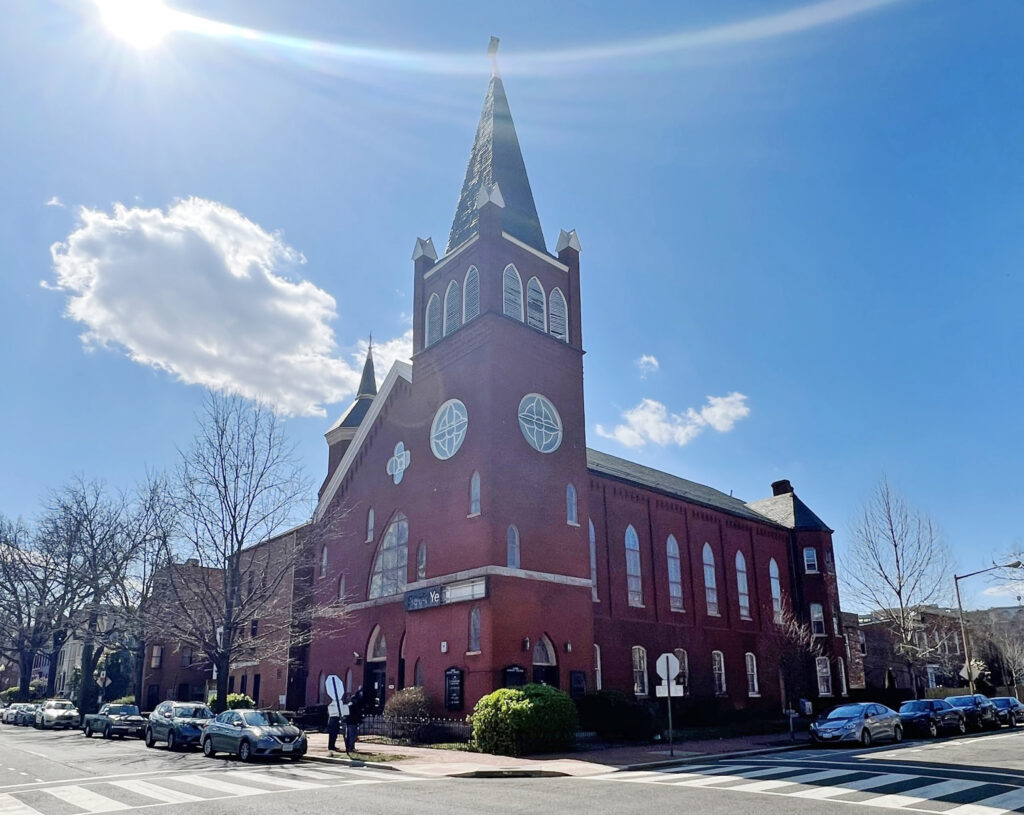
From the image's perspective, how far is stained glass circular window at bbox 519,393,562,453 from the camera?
29906 millimetres

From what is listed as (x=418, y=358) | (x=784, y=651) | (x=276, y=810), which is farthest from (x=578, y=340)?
(x=276, y=810)

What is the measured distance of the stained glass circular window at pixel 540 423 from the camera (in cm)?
2991

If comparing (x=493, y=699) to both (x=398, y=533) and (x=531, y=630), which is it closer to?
(x=531, y=630)

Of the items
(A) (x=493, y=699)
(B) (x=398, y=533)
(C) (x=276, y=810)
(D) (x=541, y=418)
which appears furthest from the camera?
(B) (x=398, y=533)

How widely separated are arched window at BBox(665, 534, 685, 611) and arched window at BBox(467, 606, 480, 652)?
47.9ft

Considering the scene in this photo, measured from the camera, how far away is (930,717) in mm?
27578

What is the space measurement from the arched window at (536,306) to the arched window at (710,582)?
55.8 feet

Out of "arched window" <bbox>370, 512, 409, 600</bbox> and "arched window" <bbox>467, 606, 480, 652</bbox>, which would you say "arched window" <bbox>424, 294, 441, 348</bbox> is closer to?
"arched window" <bbox>370, 512, 409, 600</bbox>

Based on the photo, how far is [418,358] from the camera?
111ft

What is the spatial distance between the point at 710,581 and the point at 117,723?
28067 millimetres

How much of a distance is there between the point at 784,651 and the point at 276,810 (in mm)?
28004

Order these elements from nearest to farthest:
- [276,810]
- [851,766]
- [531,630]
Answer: [276,810], [851,766], [531,630]

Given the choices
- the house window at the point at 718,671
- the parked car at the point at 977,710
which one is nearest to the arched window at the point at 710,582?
the house window at the point at 718,671

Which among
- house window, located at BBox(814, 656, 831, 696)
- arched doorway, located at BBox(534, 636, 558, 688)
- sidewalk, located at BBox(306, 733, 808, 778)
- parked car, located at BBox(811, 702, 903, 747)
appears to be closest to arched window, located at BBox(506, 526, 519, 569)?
arched doorway, located at BBox(534, 636, 558, 688)
